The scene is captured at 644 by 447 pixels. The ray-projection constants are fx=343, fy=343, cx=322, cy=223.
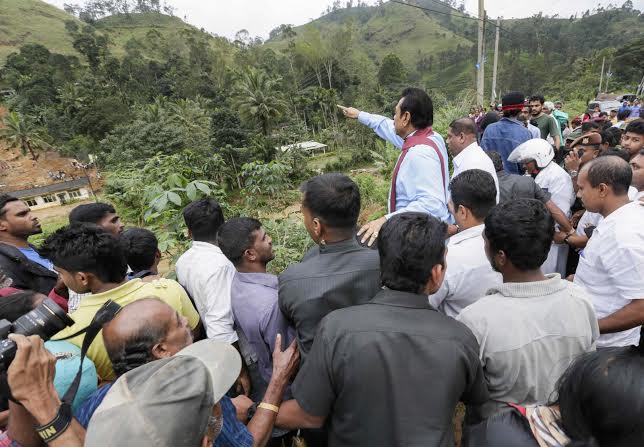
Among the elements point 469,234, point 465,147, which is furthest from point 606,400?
point 465,147

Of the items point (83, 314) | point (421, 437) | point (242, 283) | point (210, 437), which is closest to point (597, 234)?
point (421, 437)

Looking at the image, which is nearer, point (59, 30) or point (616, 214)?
point (616, 214)

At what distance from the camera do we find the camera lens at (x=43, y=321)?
4.74ft

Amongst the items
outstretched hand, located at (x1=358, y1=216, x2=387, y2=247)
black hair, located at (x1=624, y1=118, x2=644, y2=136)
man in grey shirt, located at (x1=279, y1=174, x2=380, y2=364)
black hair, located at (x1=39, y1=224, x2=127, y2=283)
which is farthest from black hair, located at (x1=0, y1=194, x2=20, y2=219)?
black hair, located at (x1=624, y1=118, x2=644, y2=136)

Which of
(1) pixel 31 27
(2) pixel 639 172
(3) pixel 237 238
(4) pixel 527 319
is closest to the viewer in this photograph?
(4) pixel 527 319

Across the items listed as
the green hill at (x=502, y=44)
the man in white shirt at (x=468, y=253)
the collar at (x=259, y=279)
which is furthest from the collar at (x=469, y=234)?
the green hill at (x=502, y=44)

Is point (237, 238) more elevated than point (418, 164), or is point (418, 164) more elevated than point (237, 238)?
point (418, 164)

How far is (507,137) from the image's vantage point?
425cm

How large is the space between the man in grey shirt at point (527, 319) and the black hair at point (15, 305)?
7.32ft

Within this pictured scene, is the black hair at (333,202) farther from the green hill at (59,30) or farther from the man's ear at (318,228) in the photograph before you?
the green hill at (59,30)

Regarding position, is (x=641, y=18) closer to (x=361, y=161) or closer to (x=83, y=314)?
(x=361, y=161)

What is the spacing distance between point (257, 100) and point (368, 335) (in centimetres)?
3031

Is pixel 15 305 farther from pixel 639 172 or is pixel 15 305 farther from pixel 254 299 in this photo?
pixel 639 172

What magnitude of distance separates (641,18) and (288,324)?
109 meters
